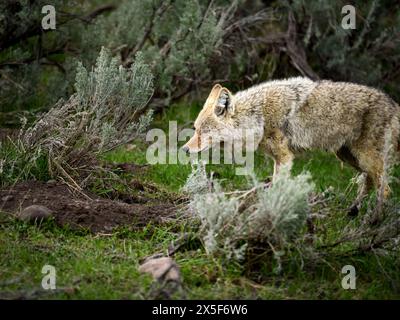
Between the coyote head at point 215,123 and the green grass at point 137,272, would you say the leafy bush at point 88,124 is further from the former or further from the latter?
the green grass at point 137,272

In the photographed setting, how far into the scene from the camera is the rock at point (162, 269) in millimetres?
5223

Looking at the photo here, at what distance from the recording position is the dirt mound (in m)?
6.27

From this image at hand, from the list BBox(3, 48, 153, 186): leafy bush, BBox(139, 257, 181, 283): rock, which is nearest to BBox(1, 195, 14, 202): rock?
BBox(3, 48, 153, 186): leafy bush

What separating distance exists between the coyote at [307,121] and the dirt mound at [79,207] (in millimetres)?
1095

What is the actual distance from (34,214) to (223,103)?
7.89 ft

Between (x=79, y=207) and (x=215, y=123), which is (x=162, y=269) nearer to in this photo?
(x=79, y=207)

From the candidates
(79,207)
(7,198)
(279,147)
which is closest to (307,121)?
(279,147)

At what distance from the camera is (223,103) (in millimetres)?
7305

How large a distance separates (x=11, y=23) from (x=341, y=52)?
512 centimetres

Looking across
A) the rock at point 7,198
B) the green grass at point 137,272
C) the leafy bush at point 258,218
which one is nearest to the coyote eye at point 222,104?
the green grass at point 137,272

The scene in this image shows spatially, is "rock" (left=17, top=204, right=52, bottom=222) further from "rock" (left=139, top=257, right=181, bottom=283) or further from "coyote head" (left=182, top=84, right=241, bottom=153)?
"coyote head" (left=182, top=84, right=241, bottom=153)

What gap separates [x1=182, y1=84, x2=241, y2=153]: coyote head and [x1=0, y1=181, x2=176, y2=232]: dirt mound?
0.88m

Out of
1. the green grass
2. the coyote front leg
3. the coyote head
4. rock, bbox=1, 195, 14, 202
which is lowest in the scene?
the green grass

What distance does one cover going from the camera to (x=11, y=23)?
949 cm
